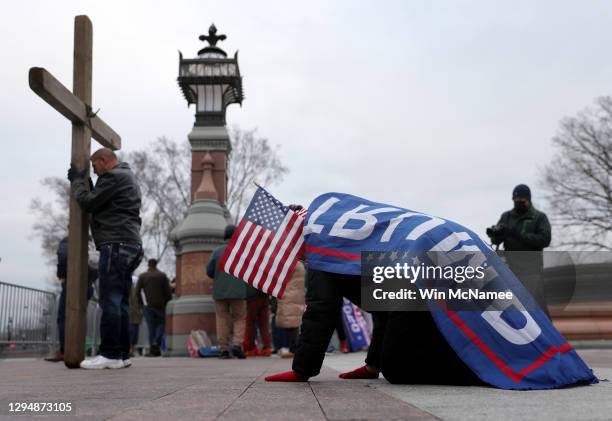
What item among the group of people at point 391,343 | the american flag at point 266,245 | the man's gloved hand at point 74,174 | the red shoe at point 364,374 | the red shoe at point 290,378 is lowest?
the red shoe at point 364,374

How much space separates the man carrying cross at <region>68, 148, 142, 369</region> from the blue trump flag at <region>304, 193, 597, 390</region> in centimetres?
247

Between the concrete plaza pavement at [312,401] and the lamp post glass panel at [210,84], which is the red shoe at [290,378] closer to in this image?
the concrete plaza pavement at [312,401]

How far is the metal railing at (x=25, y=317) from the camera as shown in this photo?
400 inches

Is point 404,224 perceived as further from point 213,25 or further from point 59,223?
point 59,223

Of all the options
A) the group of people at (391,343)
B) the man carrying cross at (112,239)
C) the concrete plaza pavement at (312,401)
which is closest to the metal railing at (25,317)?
the man carrying cross at (112,239)

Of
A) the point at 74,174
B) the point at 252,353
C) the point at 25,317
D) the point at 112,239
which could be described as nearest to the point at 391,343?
the point at 112,239

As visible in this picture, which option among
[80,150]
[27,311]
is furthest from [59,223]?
[80,150]

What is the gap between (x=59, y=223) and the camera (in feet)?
101

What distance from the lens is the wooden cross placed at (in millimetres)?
6180

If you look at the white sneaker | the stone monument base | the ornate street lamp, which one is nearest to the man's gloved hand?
the white sneaker

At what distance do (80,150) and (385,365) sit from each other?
3.78 m

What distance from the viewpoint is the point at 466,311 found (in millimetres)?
3580

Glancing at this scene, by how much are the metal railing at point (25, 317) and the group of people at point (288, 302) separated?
1646mm

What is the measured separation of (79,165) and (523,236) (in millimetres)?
4238
